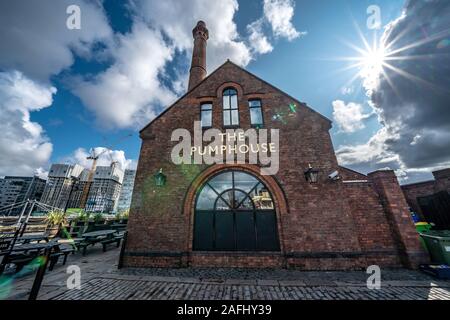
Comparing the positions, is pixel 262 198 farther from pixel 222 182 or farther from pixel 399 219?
pixel 399 219

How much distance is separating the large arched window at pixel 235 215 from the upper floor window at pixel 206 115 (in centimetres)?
257

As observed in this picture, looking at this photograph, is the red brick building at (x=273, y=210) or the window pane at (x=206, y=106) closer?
the red brick building at (x=273, y=210)

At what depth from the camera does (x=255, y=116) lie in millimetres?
8016

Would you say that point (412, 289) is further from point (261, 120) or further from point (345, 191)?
point (261, 120)

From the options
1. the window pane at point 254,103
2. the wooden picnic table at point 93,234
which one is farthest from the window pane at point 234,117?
the wooden picnic table at point 93,234

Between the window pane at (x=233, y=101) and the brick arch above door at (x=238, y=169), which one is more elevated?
the window pane at (x=233, y=101)

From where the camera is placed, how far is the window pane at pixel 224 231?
6523 millimetres

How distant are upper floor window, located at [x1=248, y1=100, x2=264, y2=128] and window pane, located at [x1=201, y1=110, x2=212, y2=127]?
197 cm

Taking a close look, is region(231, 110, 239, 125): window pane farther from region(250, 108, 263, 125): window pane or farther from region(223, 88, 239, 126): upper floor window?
region(250, 108, 263, 125): window pane

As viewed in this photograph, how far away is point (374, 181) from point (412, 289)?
365 cm

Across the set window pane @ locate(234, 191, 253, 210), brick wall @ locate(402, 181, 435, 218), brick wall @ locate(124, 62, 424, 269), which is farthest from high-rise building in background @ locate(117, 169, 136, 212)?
brick wall @ locate(402, 181, 435, 218)

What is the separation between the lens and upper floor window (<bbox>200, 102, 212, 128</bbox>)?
8.09 m

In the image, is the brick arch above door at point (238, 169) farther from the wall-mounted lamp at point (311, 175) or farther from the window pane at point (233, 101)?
the window pane at point (233, 101)
